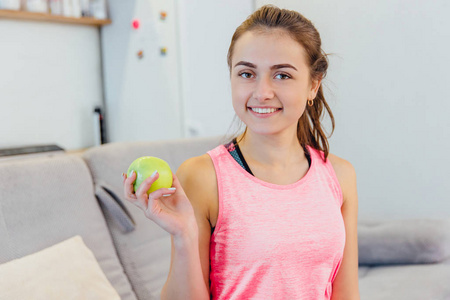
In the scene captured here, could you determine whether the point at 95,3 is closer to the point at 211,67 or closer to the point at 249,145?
the point at 211,67

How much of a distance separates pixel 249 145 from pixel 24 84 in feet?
7.61

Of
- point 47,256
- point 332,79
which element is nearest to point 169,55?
point 332,79

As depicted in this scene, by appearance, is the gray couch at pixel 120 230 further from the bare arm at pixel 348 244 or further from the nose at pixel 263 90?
the nose at pixel 263 90

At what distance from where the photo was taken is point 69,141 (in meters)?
3.27

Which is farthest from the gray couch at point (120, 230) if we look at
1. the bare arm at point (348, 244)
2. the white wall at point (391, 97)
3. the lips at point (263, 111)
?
the lips at point (263, 111)

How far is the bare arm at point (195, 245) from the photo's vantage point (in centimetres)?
95

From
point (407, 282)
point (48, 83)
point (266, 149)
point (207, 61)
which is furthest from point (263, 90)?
point (48, 83)

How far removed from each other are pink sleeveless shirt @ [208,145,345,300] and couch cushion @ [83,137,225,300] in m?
0.66

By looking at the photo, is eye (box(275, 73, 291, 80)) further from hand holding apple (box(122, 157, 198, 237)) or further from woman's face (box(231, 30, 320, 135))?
hand holding apple (box(122, 157, 198, 237))

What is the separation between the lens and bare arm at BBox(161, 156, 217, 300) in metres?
0.95

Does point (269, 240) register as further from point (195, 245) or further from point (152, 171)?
point (152, 171)

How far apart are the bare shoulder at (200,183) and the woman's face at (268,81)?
0.46ft

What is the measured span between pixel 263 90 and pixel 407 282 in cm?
114

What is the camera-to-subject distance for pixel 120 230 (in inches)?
67.4
